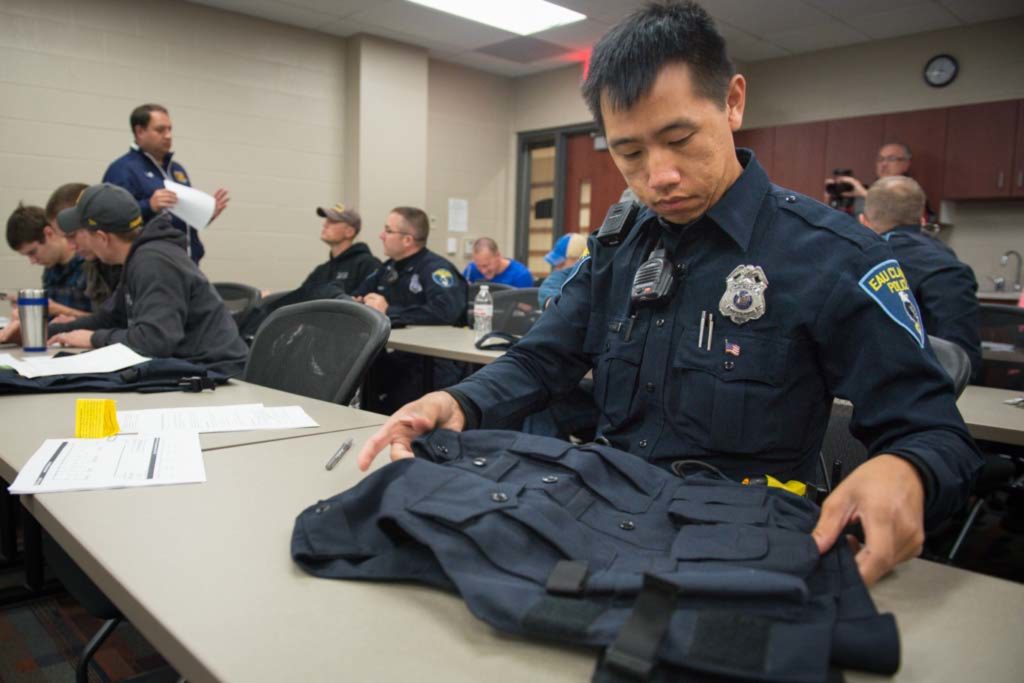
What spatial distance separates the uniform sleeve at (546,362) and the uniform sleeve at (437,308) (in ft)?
7.68

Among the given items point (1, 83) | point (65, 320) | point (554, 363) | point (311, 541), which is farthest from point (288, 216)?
point (311, 541)

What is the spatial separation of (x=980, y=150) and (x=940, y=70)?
684mm

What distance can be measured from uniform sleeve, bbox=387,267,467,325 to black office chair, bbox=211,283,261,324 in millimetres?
702

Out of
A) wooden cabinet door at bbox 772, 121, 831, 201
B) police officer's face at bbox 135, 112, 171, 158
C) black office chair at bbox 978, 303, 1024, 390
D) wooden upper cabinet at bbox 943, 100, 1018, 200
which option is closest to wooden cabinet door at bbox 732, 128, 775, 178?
wooden cabinet door at bbox 772, 121, 831, 201

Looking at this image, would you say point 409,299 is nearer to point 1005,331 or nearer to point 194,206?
point 194,206

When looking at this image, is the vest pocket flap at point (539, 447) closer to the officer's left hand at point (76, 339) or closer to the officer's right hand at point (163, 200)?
the officer's left hand at point (76, 339)

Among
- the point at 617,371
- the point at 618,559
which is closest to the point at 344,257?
the point at 617,371

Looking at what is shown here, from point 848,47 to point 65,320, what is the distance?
18.6 ft

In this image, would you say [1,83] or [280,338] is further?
[1,83]

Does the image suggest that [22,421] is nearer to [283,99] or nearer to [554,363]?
[554,363]

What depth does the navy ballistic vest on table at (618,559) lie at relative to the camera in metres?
0.50

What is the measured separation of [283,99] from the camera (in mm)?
5617

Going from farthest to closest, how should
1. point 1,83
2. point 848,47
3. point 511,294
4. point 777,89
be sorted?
point 777,89 < point 848,47 < point 1,83 < point 511,294

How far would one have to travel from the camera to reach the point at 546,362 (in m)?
1.22
